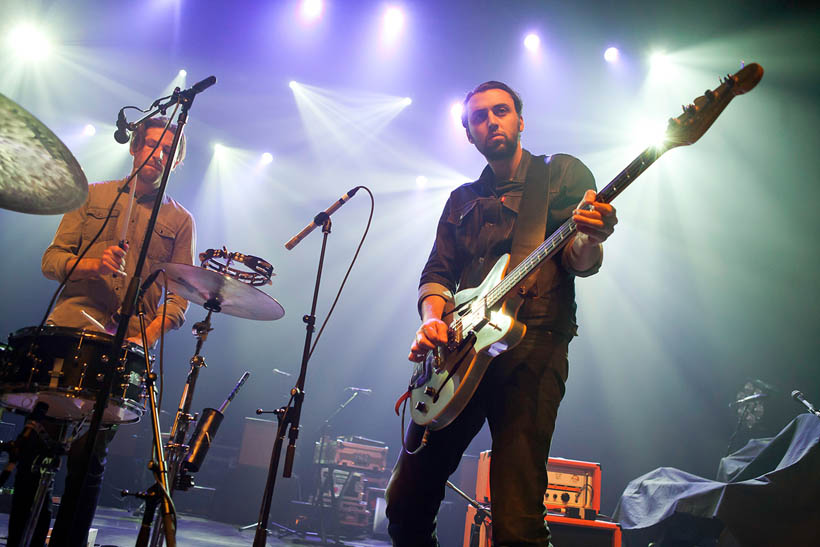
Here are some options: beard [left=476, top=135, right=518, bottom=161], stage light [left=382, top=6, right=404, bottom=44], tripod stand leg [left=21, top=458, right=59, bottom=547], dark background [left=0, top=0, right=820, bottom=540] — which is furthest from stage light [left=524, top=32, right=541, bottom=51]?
tripod stand leg [left=21, top=458, right=59, bottom=547]

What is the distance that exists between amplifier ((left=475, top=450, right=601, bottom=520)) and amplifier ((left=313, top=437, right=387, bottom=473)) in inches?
143

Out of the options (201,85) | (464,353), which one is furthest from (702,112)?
(201,85)

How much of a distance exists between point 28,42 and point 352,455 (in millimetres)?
8991

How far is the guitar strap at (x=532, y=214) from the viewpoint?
2277 mm

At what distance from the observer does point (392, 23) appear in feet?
29.5

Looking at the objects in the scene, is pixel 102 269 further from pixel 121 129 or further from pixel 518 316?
pixel 518 316

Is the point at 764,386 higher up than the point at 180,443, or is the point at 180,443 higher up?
the point at 764,386

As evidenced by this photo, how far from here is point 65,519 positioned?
1.92 meters

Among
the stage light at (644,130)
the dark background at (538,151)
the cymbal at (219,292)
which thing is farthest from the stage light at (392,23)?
the cymbal at (219,292)

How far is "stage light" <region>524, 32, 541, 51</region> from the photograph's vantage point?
874 centimetres

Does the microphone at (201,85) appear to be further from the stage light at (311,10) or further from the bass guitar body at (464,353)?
the stage light at (311,10)

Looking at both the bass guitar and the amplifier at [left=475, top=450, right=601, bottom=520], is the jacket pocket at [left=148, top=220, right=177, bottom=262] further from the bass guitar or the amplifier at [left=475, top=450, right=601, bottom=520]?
the amplifier at [left=475, top=450, right=601, bottom=520]

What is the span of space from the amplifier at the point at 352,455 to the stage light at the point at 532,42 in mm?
7277

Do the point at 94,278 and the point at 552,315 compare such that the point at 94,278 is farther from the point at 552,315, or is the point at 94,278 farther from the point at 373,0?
the point at 373,0
